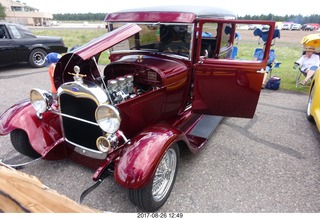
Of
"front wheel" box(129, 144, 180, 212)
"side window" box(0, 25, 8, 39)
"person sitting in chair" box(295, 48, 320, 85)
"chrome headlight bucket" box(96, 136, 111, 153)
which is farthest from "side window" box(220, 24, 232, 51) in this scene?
"side window" box(0, 25, 8, 39)

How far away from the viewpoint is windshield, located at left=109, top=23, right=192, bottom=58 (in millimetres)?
2951

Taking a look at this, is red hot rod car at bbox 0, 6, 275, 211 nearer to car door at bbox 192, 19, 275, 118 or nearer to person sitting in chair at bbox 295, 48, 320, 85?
car door at bbox 192, 19, 275, 118

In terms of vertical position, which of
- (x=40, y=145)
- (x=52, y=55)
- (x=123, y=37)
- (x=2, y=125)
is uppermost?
(x=123, y=37)

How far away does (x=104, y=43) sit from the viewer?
2.24 m

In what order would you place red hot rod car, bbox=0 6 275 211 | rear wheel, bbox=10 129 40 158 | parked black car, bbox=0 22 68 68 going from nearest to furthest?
red hot rod car, bbox=0 6 275 211, rear wheel, bbox=10 129 40 158, parked black car, bbox=0 22 68 68

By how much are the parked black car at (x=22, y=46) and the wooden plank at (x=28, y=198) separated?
24.5 ft

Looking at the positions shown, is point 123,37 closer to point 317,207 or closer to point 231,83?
point 231,83

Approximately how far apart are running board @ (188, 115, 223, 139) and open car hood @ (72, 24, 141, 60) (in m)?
1.57

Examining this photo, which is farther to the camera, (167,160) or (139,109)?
(139,109)

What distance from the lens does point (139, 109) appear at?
8.34 feet

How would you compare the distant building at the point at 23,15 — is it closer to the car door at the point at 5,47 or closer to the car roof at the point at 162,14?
the car door at the point at 5,47

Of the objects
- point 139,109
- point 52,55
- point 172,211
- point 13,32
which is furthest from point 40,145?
point 13,32

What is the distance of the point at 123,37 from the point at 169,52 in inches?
38.7

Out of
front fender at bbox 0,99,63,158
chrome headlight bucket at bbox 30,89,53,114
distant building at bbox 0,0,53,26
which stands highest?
chrome headlight bucket at bbox 30,89,53,114
